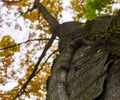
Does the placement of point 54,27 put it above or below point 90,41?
above

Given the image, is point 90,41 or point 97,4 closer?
point 90,41

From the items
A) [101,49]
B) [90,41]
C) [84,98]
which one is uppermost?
[90,41]

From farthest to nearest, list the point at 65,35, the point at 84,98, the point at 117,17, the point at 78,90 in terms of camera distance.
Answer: the point at 65,35 < the point at 117,17 < the point at 78,90 < the point at 84,98

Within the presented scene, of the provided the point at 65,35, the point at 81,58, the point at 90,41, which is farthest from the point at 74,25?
the point at 81,58

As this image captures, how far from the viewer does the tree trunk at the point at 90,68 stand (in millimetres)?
2551

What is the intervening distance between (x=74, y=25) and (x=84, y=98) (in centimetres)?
290

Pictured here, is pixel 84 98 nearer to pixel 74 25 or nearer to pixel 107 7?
pixel 107 7

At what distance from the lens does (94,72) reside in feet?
9.43

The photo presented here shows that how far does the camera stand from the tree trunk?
2551mm

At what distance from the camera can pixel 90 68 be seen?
3.05 meters

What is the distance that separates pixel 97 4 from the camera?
4.24 meters

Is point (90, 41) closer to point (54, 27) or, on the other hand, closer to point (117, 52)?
point (117, 52)

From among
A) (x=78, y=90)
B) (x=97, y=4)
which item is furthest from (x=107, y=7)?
(x=78, y=90)

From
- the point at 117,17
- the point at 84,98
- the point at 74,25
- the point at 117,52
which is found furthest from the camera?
the point at 74,25
